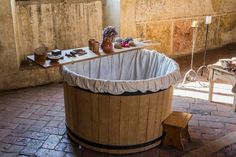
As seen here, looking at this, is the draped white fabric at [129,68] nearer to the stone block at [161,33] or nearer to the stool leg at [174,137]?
the stool leg at [174,137]

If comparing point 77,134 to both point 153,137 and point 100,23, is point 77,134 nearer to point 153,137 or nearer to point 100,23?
point 153,137

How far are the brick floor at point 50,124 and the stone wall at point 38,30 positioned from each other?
1.01ft

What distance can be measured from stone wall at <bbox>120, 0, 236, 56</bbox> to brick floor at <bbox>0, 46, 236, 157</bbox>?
1.93 metres

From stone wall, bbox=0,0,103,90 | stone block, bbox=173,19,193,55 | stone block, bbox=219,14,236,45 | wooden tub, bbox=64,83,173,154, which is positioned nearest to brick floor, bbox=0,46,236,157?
wooden tub, bbox=64,83,173,154

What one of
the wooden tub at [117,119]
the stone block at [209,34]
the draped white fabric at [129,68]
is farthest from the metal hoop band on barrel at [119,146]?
the stone block at [209,34]

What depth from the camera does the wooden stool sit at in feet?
12.2

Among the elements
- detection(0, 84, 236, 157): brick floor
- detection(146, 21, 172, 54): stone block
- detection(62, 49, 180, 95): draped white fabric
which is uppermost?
detection(146, 21, 172, 54): stone block

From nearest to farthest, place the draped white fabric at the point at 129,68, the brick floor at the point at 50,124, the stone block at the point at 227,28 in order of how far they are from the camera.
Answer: the draped white fabric at the point at 129,68, the brick floor at the point at 50,124, the stone block at the point at 227,28

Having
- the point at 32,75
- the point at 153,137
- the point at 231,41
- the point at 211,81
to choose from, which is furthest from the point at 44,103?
the point at 231,41

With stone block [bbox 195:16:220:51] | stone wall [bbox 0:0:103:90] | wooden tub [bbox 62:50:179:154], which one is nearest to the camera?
wooden tub [bbox 62:50:179:154]

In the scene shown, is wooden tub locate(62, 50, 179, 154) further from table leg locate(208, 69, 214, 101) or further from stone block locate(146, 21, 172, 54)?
stone block locate(146, 21, 172, 54)

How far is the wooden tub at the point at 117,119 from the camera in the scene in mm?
3471

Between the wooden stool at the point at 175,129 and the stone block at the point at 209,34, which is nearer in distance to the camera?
the wooden stool at the point at 175,129

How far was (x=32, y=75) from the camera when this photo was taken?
565 centimetres
